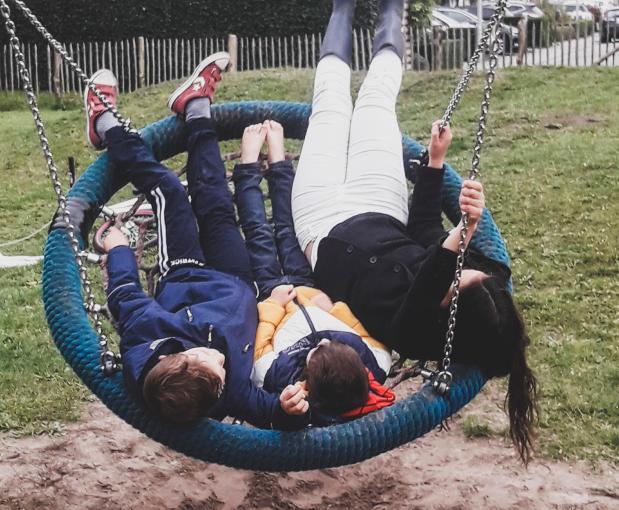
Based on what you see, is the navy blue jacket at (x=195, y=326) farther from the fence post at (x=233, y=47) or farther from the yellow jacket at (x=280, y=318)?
the fence post at (x=233, y=47)

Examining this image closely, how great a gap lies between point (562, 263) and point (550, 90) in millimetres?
4144

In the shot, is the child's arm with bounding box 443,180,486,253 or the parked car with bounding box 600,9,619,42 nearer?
the child's arm with bounding box 443,180,486,253

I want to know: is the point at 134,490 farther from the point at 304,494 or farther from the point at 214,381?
the point at 214,381

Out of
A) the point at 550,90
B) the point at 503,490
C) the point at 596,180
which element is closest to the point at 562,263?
the point at 596,180

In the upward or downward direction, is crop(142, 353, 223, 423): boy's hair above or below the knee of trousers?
below

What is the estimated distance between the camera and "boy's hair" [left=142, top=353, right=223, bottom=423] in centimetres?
217

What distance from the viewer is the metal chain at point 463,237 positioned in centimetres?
211

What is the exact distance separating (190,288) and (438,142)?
852 mm

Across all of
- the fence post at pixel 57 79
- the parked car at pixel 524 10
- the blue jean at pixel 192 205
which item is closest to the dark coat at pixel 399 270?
the blue jean at pixel 192 205

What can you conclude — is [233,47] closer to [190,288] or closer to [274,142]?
[274,142]

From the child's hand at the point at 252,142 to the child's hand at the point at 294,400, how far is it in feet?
3.66

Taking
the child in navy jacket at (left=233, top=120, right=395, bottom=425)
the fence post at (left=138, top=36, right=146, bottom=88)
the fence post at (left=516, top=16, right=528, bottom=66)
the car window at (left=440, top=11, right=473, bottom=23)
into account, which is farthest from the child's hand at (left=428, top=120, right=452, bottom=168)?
the car window at (left=440, top=11, right=473, bottom=23)

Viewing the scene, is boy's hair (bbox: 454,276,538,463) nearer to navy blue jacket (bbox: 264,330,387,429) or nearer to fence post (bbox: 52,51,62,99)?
navy blue jacket (bbox: 264,330,387,429)

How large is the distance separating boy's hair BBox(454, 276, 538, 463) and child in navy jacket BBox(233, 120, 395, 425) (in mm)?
250
